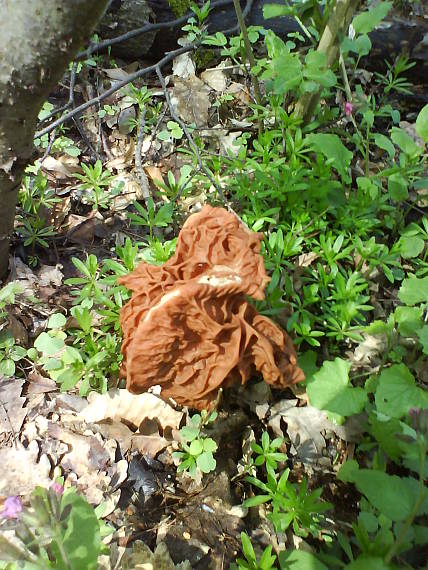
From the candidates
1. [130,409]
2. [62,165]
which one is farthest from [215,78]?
[130,409]

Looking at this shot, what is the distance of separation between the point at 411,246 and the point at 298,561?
2700mm

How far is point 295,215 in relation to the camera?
4.14 metres

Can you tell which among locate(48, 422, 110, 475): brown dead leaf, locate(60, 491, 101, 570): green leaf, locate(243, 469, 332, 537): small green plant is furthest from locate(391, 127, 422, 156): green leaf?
locate(60, 491, 101, 570): green leaf

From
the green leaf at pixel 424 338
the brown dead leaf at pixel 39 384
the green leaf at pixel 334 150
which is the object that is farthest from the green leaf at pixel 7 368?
the green leaf at pixel 334 150

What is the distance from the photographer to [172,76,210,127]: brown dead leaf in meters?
5.27

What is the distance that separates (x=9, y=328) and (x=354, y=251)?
2.87m

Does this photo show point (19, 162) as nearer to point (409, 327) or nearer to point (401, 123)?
point (409, 327)

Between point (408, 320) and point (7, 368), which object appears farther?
point (408, 320)

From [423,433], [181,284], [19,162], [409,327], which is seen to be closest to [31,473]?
[181,284]

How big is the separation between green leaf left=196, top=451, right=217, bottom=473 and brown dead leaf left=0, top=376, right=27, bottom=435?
1.20m

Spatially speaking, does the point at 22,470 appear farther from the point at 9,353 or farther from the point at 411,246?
the point at 411,246

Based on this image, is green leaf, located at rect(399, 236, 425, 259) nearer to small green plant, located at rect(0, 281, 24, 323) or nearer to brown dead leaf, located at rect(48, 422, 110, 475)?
brown dead leaf, located at rect(48, 422, 110, 475)

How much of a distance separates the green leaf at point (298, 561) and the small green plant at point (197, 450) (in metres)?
0.63

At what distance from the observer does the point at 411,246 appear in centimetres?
409
